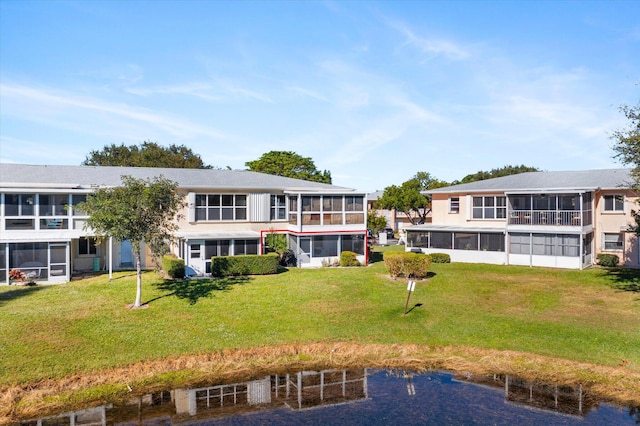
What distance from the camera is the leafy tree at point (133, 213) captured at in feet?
69.6

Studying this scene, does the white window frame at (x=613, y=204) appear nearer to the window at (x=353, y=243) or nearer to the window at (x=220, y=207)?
the window at (x=353, y=243)

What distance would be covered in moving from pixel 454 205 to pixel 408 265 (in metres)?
12.6

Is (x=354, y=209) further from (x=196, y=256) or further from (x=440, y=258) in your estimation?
(x=196, y=256)

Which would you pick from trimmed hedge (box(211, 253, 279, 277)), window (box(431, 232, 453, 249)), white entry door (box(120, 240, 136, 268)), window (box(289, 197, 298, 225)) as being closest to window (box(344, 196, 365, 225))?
window (box(289, 197, 298, 225))

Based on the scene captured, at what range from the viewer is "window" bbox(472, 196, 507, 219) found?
1406 inches

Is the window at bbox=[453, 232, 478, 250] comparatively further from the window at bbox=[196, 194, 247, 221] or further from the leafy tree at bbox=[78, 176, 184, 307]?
the leafy tree at bbox=[78, 176, 184, 307]

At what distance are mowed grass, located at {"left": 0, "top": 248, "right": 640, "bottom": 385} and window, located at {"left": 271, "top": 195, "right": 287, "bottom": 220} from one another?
Result: 24.0ft

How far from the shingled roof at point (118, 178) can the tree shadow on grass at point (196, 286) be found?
7393 mm

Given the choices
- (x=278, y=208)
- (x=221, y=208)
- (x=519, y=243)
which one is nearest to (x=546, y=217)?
(x=519, y=243)

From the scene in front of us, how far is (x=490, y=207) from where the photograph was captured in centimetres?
3625

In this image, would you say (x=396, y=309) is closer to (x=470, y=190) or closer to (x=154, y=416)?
(x=154, y=416)

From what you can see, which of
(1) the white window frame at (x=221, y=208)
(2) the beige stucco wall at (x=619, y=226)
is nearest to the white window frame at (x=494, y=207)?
(2) the beige stucco wall at (x=619, y=226)

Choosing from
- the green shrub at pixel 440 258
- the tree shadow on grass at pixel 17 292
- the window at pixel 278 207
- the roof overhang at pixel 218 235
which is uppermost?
the window at pixel 278 207

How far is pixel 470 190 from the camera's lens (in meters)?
36.5
